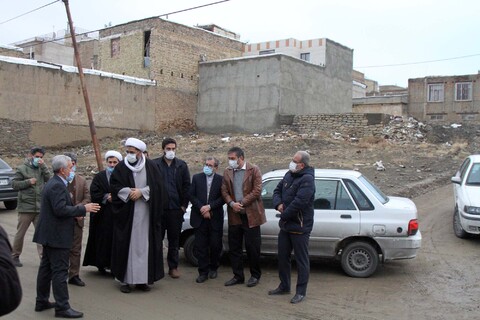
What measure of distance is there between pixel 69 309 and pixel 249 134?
25341mm

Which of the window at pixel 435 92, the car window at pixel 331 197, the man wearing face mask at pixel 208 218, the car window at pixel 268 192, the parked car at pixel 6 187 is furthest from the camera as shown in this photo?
the window at pixel 435 92

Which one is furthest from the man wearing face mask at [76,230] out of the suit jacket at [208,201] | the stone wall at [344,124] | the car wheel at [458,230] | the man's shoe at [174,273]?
the stone wall at [344,124]

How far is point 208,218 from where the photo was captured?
6719 mm

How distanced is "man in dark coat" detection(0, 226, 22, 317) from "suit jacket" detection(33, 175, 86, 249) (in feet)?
10.7

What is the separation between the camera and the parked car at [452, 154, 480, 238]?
8562mm

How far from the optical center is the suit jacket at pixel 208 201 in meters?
6.73

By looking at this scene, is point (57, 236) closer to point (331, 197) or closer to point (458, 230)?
point (331, 197)

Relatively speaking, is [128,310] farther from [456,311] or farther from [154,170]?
[456,311]

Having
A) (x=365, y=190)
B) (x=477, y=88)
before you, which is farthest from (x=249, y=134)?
(x=477, y=88)

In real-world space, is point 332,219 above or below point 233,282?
above

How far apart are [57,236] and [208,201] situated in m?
2.23

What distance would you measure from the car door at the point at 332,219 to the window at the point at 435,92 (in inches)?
1859

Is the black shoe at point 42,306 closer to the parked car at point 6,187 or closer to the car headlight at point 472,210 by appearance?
the car headlight at point 472,210

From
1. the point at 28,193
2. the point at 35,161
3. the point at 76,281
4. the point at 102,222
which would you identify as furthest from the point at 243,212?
the point at 35,161
